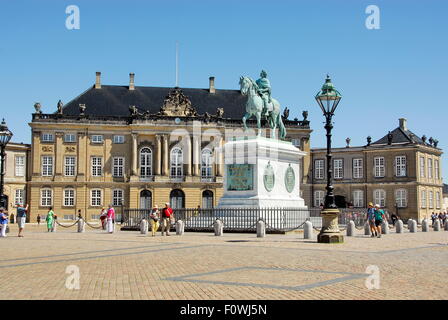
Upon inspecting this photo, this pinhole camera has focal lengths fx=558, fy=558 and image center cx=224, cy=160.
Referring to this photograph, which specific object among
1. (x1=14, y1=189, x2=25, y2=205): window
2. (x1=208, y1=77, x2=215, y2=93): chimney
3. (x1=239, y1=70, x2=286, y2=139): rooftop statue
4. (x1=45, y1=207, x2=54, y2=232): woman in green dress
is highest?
Answer: (x1=208, y1=77, x2=215, y2=93): chimney

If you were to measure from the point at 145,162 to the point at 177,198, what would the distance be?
5530mm

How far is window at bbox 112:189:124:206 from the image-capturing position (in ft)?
204

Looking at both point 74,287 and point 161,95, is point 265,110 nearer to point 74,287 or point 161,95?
point 74,287

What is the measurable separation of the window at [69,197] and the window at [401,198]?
35653mm

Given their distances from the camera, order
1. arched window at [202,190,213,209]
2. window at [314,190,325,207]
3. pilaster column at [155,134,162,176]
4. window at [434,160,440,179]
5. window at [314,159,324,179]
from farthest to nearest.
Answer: window at [314,159,324,179], window at [314,190,325,207], window at [434,160,440,179], arched window at [202,190,213,209], pilaster column at [155,134,162,176]

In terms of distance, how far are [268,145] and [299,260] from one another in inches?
517

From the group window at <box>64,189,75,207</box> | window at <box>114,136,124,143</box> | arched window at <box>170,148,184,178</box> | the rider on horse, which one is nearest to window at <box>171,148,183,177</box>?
arched window at <box>170,148,184,178</box>

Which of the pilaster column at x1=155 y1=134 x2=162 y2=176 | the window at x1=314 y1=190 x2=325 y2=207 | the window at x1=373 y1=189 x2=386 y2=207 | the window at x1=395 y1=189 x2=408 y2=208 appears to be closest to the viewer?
the window at x1=395 y1=189 x2=408 y2=208

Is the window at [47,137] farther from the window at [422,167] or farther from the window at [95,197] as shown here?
the window at [422,167]

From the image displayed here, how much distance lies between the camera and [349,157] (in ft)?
214

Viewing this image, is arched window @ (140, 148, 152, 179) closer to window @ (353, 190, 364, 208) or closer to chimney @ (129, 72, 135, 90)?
chimney @ (129, 72, 135, 90)

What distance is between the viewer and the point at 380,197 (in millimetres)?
63156

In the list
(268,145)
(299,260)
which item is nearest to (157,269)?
(299,260)

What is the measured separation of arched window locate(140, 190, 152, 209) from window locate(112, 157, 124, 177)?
11.2 feet
